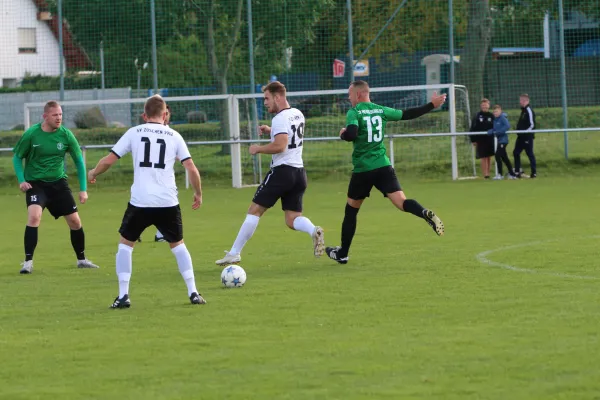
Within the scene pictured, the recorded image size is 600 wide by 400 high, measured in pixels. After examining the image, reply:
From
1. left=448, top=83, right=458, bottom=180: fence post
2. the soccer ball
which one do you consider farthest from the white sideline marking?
left=448, top=83, right=458, bottom=180: fence post

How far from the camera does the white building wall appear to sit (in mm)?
28625

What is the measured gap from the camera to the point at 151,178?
9359 millimetres

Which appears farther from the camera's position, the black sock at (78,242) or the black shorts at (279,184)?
the black sock at (78,242)

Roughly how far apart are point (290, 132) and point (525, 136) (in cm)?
1547

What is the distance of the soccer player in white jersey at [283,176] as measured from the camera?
11.9 meters

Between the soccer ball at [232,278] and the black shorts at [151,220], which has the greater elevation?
the black shorts at [151,220]

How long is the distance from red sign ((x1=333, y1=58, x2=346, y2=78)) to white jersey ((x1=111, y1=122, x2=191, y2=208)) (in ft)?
61.5

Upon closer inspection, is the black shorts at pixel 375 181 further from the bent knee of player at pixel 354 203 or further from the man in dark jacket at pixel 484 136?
the man in dark jacket at pixel 484 136

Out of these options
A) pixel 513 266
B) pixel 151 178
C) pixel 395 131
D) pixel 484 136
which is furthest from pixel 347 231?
pixel 395 131

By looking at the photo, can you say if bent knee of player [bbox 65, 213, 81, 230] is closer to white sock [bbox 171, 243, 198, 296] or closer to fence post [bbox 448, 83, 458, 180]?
white sock [bbox 171, 243, 198, 296]

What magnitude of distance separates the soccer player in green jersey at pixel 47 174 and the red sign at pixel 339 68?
15682mm

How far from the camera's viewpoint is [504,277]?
10.6 metres

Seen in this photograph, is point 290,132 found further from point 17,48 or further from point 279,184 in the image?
point 17,48

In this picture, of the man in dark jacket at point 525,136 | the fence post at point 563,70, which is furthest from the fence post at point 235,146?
the fence post at point 563,70
